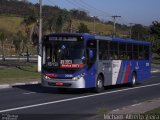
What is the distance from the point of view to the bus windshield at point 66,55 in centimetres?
2355

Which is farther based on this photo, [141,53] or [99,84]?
[141,53]

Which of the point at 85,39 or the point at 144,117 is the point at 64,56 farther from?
the point at 144,117

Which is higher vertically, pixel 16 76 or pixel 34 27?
pixel 34 27

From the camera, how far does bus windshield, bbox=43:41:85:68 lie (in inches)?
927

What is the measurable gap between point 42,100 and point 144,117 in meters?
8.08

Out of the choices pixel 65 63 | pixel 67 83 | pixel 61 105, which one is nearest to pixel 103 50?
pixel 65 63

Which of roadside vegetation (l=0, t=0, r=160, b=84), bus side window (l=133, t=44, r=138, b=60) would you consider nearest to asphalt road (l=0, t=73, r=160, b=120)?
bus side window (l=133, t=44, r=138, b=60)

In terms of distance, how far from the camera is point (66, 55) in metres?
23.8

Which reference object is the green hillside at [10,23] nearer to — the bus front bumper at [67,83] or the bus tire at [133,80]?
the bus tire at [133,80]

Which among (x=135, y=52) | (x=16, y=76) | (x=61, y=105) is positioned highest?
(x=135, y=52)

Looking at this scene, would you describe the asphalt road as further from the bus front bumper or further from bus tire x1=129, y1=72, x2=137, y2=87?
bus tire x1=129, y1=72, x2=137, y2=87

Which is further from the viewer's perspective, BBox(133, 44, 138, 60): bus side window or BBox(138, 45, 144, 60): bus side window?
BBox(138, 45, 144, 60): bus side window

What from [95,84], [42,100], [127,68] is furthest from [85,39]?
[127,68]

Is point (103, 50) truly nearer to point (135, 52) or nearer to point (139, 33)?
point (135, 52)
